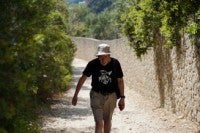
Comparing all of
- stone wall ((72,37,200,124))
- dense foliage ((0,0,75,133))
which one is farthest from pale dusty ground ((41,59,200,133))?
dense foliage ((0,0,75,133))

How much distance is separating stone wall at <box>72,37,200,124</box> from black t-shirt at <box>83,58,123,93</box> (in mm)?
3858

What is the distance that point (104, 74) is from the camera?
8.36 m

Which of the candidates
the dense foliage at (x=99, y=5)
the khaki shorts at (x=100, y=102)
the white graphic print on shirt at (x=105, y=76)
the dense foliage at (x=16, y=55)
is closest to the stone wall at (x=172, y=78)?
the khaki shorts at (x=100, y=102)

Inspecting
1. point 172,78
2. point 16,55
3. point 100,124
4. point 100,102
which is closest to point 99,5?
point 172,78

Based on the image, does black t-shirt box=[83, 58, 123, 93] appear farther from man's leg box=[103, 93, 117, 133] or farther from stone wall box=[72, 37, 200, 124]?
stone wall box=[72, 37, 200, 124]

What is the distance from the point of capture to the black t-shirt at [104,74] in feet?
27.4

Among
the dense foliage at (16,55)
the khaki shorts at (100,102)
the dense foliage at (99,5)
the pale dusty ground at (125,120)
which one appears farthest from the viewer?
the dense foliage at (99,5)

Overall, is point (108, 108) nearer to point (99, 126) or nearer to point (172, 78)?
point (99, 126)

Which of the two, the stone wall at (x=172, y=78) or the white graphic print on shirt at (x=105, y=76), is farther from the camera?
the stone wall at (x=172, y=78)

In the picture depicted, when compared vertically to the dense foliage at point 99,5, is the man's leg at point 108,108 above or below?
below

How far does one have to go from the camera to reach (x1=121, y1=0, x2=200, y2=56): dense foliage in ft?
37.2

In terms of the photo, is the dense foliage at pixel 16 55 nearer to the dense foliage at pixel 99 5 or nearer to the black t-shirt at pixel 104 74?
the black t-shirt at pixel 104 74

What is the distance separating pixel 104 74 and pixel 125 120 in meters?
5.58

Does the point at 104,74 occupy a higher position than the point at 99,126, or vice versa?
the point at 104,74
